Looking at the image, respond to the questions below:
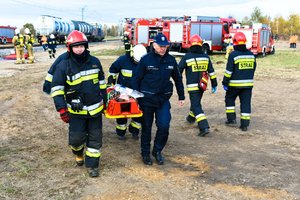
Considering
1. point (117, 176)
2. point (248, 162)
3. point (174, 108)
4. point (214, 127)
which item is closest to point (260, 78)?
point (174, 108)

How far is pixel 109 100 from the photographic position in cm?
505

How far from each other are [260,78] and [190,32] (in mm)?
11364

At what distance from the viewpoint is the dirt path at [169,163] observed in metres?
4.19

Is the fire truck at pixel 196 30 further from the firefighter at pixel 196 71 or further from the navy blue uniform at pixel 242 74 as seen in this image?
the firefighter at pixel 196 71

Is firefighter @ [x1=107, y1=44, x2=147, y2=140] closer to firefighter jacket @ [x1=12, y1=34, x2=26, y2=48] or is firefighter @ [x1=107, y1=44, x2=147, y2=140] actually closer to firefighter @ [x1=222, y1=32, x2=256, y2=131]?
firefighter @ [x1=222, y1=32, x2=256, y2=131]

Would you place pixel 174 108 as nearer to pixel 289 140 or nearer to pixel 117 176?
pixel 289 140

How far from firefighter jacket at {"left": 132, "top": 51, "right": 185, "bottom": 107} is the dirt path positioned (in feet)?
2.95

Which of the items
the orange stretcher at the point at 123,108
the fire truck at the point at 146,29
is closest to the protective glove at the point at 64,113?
the orange stretcher at the point at 123,108

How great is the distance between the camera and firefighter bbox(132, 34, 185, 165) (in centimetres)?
488

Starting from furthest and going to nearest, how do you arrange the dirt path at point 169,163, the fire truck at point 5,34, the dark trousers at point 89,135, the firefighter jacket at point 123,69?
the fire truck at point 5,34
the firefighter jacket at point 123,69
the dark trousers at point 89,135
the dirt path at point 169,163

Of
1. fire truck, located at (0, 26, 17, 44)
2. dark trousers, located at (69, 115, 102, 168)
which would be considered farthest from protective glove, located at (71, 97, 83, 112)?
fire truck, located at (0, 26, 17, 44)

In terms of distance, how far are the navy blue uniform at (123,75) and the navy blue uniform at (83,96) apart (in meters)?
1.24

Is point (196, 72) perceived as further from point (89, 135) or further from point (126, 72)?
point (89, 135)

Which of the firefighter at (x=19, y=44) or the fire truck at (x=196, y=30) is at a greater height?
the fire truck at (x=196, y=30)
